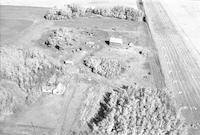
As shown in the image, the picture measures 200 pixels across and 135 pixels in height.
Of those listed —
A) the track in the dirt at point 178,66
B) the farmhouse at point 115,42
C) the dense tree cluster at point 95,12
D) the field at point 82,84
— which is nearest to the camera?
the field at point 82,84

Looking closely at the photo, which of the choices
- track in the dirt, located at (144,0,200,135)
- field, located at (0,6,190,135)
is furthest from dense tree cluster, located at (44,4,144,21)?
field, located at (0,6,190,135)

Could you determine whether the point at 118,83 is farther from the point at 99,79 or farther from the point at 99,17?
the point at 99,17

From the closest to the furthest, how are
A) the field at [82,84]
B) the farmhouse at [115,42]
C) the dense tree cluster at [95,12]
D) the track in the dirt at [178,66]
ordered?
the field at [82,84]
the track in the dirt at [178,66]
the farmhouse at [115,42]
the dense tree cluster at [95,12]

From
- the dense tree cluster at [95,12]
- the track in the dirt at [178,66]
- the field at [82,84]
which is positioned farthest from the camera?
the dense tree cluster at [95,12]

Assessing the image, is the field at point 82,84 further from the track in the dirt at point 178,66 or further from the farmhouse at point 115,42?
the track in the dirt at point 178,66

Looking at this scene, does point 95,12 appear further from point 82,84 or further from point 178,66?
point 82,84

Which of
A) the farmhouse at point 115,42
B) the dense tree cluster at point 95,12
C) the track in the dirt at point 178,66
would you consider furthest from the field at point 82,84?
the dense tree cluster at point 95,12

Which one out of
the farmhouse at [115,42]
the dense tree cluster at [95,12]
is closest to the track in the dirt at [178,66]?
the dense tree cluster at [95,12]

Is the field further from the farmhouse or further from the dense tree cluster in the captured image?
the dense tree cluster

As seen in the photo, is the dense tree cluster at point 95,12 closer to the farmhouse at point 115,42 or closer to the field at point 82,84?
the field at point 82,84

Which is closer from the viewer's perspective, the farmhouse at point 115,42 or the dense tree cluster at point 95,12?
the farmhouse at point 115,42
